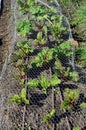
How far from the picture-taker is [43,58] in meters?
8.50

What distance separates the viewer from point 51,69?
27.5 ft

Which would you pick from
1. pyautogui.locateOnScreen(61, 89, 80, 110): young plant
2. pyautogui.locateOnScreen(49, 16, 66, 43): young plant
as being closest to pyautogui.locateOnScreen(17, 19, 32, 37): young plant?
pyautogui.locateOnScreen(49, 16, 66, 43): young plant

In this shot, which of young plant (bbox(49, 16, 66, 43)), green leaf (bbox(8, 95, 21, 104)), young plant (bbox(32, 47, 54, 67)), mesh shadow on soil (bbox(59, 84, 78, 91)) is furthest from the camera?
young plant (bbox(49, 16, 66, 43))

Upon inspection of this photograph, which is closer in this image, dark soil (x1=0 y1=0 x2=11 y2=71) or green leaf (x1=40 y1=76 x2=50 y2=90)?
green leaf (x1=40 y1=76 x2=50 y2=90)

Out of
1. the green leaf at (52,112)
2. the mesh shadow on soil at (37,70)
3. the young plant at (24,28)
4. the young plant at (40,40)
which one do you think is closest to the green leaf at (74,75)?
the mesh shadow on soil at (37,70)

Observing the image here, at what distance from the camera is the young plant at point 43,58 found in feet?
27.7

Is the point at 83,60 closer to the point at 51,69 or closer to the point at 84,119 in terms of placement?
the point at 51,69

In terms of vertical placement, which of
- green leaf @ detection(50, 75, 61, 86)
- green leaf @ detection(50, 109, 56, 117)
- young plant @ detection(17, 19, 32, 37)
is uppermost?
young plant @ detection(17, 19, 32, 37)

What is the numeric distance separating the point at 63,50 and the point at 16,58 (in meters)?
1.31

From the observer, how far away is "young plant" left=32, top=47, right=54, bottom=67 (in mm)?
8447

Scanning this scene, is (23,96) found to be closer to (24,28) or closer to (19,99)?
(19,99)

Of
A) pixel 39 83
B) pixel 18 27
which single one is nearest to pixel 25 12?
pixel 18 27

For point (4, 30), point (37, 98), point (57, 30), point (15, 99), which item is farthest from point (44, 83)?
point (4, 30)

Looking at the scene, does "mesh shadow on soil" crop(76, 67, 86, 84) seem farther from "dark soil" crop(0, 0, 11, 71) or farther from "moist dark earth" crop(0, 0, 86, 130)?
"dark soil" crop(0, 0, 11, 71)
